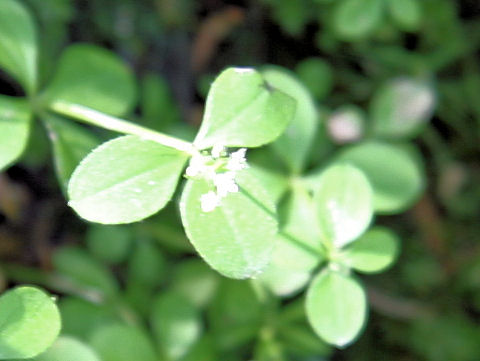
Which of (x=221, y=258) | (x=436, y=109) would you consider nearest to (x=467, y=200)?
(x=436, y=109)

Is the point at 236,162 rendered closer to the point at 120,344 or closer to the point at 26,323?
the point at 26,323

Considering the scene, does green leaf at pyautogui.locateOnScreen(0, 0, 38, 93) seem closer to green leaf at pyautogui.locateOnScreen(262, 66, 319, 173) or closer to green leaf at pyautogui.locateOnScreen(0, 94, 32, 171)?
green leaf at pyautogui.locateOnScreen(0, 94, 32, 171)

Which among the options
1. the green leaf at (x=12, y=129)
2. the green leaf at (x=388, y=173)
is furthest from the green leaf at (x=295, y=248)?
the green leaf at (x=12, y=129)

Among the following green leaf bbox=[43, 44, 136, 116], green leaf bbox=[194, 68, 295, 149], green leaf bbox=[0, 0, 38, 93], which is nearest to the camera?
green leaf bbox=[194, 68, 295, 149]

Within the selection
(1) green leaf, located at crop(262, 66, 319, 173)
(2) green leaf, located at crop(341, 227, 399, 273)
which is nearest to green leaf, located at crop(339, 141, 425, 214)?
(1) green leaf, located at crop(262, 66, 319, 173)

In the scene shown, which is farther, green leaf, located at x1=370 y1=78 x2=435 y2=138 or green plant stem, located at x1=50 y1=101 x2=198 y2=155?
green leaf, located at x1=370 y1=78 x2=435 y2=138

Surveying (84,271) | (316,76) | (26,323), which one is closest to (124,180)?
(26,323)
